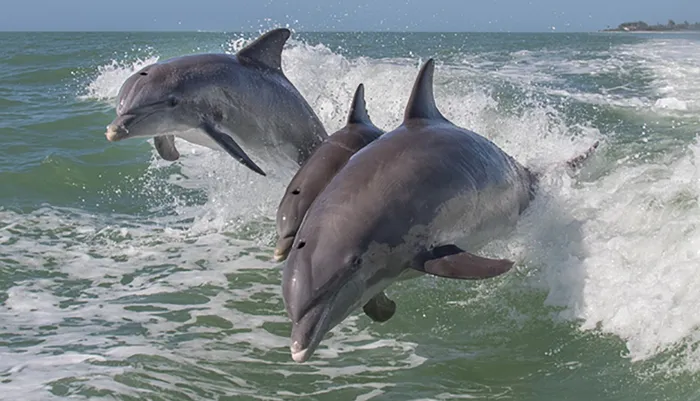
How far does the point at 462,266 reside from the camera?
506 cm

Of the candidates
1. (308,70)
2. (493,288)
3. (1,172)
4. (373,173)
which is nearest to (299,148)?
(493,288)

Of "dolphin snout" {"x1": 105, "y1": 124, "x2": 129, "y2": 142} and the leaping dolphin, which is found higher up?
"dolphin snout" {"x1": 105, "y1": 124, "x2": 129, "y2": 142}

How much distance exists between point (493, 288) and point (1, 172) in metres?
9.75

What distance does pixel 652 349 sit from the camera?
5887 mm

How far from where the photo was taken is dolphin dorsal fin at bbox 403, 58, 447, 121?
644 centimetres

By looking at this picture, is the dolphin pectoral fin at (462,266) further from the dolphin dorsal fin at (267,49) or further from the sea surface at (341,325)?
the dolphin dorsal fin at (267,49)

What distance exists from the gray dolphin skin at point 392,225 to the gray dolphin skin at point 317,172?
22.4 inches

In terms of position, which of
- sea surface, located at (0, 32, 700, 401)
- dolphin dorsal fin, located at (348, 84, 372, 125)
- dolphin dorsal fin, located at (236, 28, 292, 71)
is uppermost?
dolphin dorsal fin, located at (236, 28, 292, 71)

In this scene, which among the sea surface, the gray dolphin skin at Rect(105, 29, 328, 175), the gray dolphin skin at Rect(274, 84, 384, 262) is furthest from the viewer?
the gray dolphin skin at Rect(105, 29, 328, 175)

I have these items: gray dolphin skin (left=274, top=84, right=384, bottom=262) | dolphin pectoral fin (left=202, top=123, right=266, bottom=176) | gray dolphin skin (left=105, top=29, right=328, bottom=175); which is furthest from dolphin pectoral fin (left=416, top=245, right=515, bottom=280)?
dolphin pectoral fin (left=202, top=123, right=266, bottom=176)

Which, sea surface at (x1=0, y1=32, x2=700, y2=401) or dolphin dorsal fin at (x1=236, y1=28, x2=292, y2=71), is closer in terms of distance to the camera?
sea surface at (x1=0, y1=32, x2=700, y2=401)

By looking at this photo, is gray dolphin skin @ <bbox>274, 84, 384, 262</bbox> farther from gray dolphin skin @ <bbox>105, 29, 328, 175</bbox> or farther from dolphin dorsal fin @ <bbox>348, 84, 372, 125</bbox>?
gray dolphin skin @ <bbox>105, 29, 328, 175</bbox>

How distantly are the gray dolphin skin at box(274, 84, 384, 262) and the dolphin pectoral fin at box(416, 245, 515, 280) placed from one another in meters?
1.09

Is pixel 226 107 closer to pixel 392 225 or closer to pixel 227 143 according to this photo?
pixel 227 143
